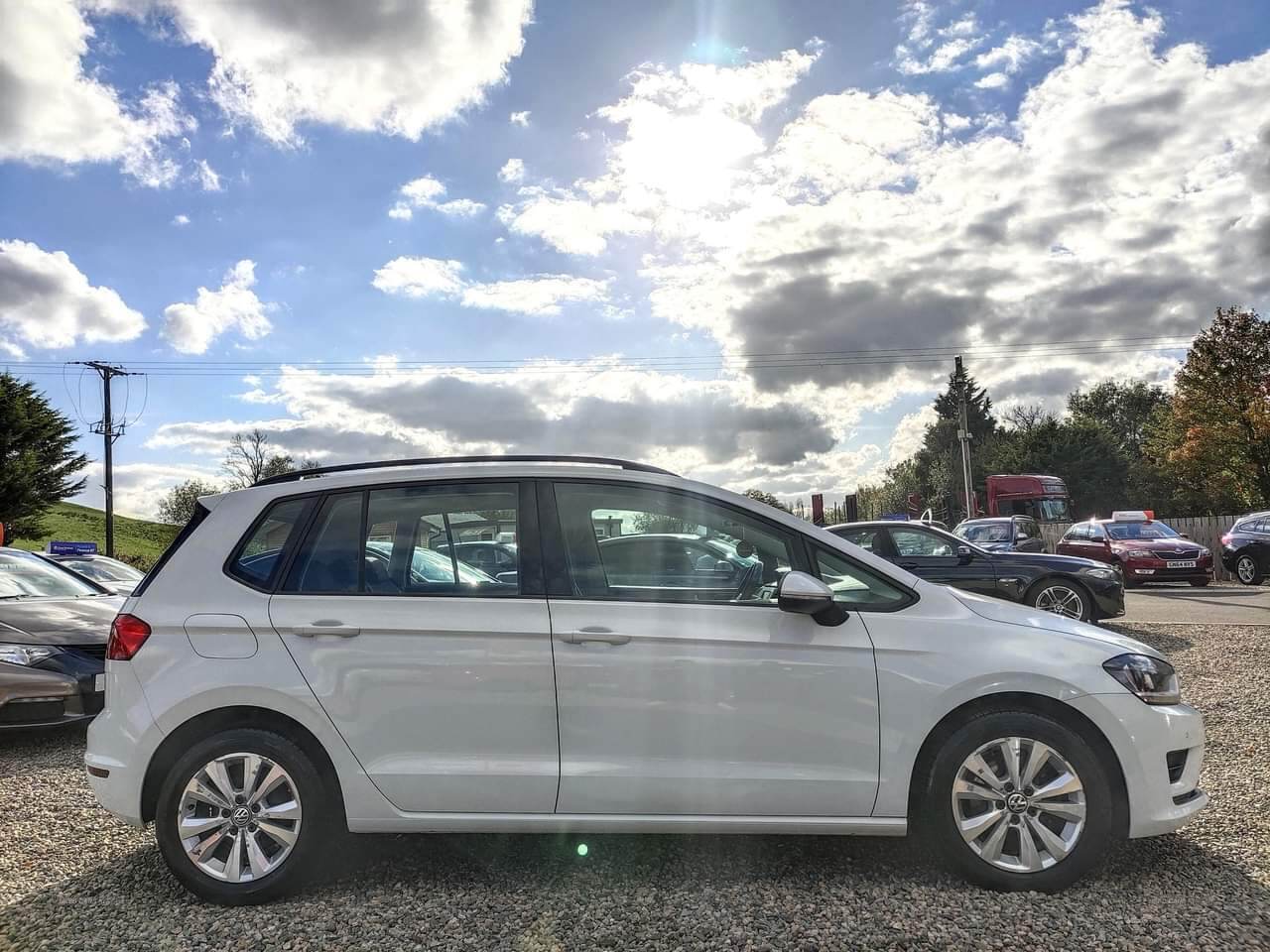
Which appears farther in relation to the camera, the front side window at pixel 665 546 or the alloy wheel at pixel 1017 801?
the front side window at pixel 665 546

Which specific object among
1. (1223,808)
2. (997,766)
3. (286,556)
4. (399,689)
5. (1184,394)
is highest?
(1184,394)

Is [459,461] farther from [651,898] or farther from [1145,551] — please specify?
[1145,551]

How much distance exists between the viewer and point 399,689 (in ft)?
10.9

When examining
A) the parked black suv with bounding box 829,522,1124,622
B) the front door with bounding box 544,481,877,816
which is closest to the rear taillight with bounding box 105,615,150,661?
the front door with bounding box 544,481,877,816

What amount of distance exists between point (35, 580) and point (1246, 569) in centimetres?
2228

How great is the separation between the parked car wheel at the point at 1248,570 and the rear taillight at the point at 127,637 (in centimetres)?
2206

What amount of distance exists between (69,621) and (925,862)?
20.1 ft

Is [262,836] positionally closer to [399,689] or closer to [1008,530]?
[399,689]

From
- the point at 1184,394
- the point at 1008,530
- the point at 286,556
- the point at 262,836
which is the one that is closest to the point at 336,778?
the point at 262,836

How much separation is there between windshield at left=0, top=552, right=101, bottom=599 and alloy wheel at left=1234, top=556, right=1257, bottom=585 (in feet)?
71.2

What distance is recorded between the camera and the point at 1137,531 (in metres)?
19.4

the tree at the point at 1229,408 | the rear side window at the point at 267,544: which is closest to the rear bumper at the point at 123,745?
the rear side window at the point at 267,544

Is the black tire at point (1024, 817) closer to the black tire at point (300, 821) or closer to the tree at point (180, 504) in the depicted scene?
the black tire at point (300, 821)

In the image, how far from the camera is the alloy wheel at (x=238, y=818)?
3.34 meters
